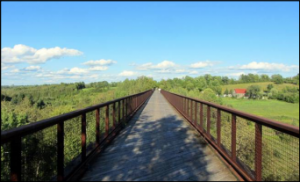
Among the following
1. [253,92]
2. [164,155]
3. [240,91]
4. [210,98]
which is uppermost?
[164,155]

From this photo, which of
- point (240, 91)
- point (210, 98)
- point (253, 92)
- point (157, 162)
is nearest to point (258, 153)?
point (157, 162)

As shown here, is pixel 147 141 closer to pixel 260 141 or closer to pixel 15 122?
pixel 260 141

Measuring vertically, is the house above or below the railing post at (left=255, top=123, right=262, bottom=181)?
below

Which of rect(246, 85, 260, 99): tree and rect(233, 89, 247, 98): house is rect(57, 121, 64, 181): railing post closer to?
rect(246, 85, 260, 99): tree

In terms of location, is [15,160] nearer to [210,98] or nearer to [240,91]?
[210,98]

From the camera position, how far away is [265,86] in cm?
10294

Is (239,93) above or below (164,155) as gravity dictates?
below

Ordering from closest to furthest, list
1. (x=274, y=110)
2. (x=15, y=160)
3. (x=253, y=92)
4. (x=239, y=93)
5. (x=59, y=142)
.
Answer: (x=15, y=160), (x=59, y=142), (x=274, y=110), (x=253, y=92), (x=239, y=93)

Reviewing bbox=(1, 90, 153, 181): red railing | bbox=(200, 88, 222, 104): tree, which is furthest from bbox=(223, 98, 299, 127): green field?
bbox=(1, 90, 153, 181): red railing

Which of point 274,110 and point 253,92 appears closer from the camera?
point 274,110

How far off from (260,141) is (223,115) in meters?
2.17

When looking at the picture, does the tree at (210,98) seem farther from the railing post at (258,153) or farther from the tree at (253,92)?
the tree at (253,92)

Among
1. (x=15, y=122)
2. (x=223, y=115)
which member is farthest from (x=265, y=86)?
(x=223, y=115)

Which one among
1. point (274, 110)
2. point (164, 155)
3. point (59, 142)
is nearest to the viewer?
point (59, 142)
